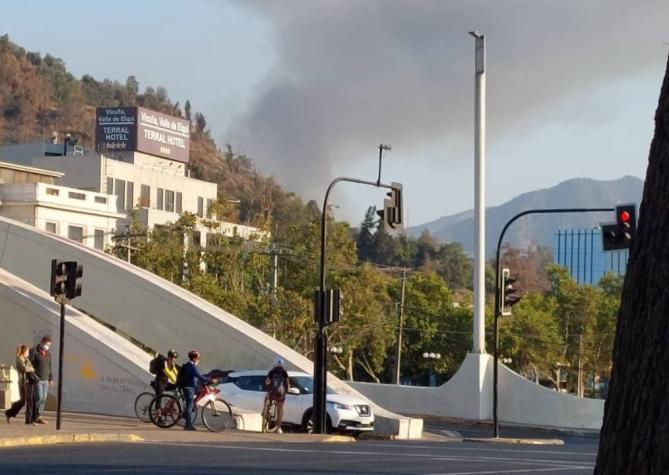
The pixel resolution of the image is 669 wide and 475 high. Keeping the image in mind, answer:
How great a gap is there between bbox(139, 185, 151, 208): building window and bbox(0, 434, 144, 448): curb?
74.1 m

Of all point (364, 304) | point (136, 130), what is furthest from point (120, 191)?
point (364, 304)

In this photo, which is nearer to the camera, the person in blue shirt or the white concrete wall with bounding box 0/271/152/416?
the person in blue shirt

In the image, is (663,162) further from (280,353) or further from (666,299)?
(280,353)

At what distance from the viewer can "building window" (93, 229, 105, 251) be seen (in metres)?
77.6

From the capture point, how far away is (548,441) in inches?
1318

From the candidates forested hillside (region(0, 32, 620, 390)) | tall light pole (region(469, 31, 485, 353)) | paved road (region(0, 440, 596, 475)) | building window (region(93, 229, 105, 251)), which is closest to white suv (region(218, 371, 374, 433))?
paved road (region(0, 440, 596, 475))

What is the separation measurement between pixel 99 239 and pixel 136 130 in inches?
1104

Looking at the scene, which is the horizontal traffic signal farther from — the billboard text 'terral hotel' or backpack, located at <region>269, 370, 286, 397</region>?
the billboard text 'terral hotel'

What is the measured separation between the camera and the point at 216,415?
90.8 ft

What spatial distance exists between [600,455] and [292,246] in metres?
70.5

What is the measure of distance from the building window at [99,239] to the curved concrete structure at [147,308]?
122ft

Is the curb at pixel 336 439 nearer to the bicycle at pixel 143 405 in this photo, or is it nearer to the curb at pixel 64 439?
the bicycle at pixel 143 405

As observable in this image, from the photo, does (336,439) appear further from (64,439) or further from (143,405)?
(64,439)

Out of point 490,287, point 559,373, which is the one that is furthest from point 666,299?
point 490,287
